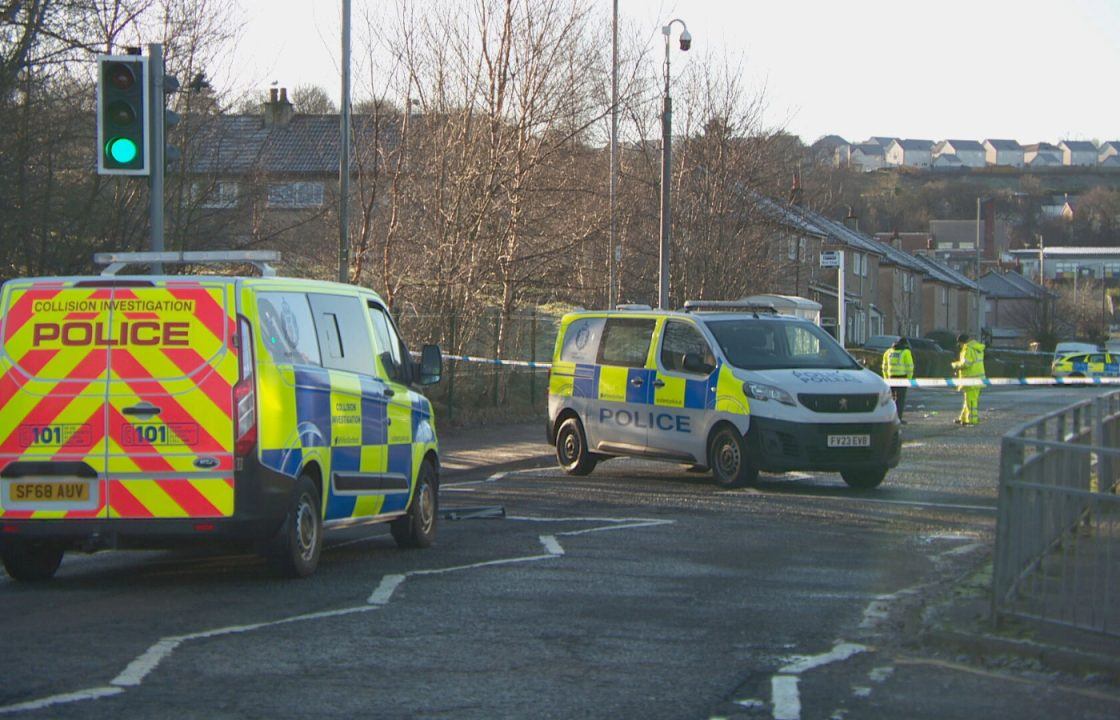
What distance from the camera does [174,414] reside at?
930cm

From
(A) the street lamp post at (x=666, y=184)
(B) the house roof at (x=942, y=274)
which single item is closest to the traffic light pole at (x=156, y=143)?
(A) the street lamp post at (x=666, y=184)

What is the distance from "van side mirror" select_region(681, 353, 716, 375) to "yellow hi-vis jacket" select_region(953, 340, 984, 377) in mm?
13060

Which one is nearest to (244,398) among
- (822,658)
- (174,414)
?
(174,414)

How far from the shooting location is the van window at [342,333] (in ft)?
34.4

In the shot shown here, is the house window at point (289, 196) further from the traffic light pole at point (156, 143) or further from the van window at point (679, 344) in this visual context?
the traffic light pole at point (156, 143)

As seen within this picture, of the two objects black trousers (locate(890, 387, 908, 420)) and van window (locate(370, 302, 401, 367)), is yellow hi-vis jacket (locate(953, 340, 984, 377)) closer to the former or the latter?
black trousers (locate(890, 387, 908, 420))

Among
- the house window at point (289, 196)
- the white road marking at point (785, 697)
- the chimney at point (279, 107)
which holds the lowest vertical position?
the white road marking at point (785, 697)

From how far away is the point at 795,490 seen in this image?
16500 mm

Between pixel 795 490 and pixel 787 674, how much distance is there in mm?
9638

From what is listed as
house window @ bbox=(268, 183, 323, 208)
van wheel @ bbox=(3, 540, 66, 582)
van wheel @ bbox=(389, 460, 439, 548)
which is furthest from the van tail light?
house window @ bbox=(268, 183, 323, 208)

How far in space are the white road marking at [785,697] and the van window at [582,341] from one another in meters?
11.4

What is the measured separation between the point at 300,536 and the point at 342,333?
5.54 feet

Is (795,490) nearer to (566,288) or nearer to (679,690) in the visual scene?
(679,690)

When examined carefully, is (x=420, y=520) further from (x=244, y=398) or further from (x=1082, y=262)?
(x=1082, y=262)
